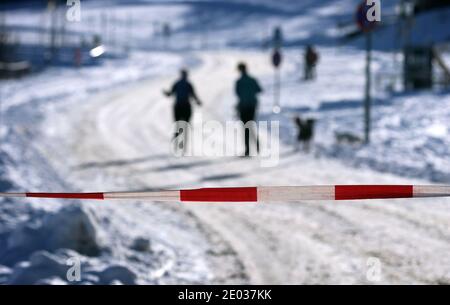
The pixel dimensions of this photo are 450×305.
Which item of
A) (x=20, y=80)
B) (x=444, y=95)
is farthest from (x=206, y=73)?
(x=444, y=95)

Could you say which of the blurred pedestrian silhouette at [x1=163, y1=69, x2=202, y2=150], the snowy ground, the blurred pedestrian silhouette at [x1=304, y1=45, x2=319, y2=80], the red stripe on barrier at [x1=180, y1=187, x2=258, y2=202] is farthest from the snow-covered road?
the blurred pedestrian silhouette at [x1=304, y1=45, x2=319, y2=80]

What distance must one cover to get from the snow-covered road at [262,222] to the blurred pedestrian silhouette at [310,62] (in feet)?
61.9

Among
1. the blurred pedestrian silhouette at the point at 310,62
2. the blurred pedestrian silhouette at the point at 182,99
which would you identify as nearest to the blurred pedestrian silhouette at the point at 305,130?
the blurred pedestrian silhouette at the point at 182,99

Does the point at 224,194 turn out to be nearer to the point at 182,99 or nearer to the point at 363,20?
the point at 363,20

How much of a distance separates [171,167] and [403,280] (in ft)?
22.0

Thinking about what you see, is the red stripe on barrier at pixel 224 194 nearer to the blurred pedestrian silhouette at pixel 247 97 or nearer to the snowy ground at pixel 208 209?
the snowy ground at pixel 208 209

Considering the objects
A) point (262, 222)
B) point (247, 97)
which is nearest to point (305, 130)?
point (247, 97)

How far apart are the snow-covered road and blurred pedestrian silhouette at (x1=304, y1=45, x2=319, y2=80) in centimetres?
1886

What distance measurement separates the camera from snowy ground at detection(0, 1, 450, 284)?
6.24 m

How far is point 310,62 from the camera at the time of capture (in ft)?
109

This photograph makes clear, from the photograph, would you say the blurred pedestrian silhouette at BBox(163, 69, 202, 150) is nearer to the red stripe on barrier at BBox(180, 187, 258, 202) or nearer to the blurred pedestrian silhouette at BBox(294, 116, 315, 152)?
the blurred pedestrian silhouette at BBox(294, 116, 315, 152)

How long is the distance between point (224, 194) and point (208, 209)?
4.45 m

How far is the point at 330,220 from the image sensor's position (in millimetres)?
→ 8055
